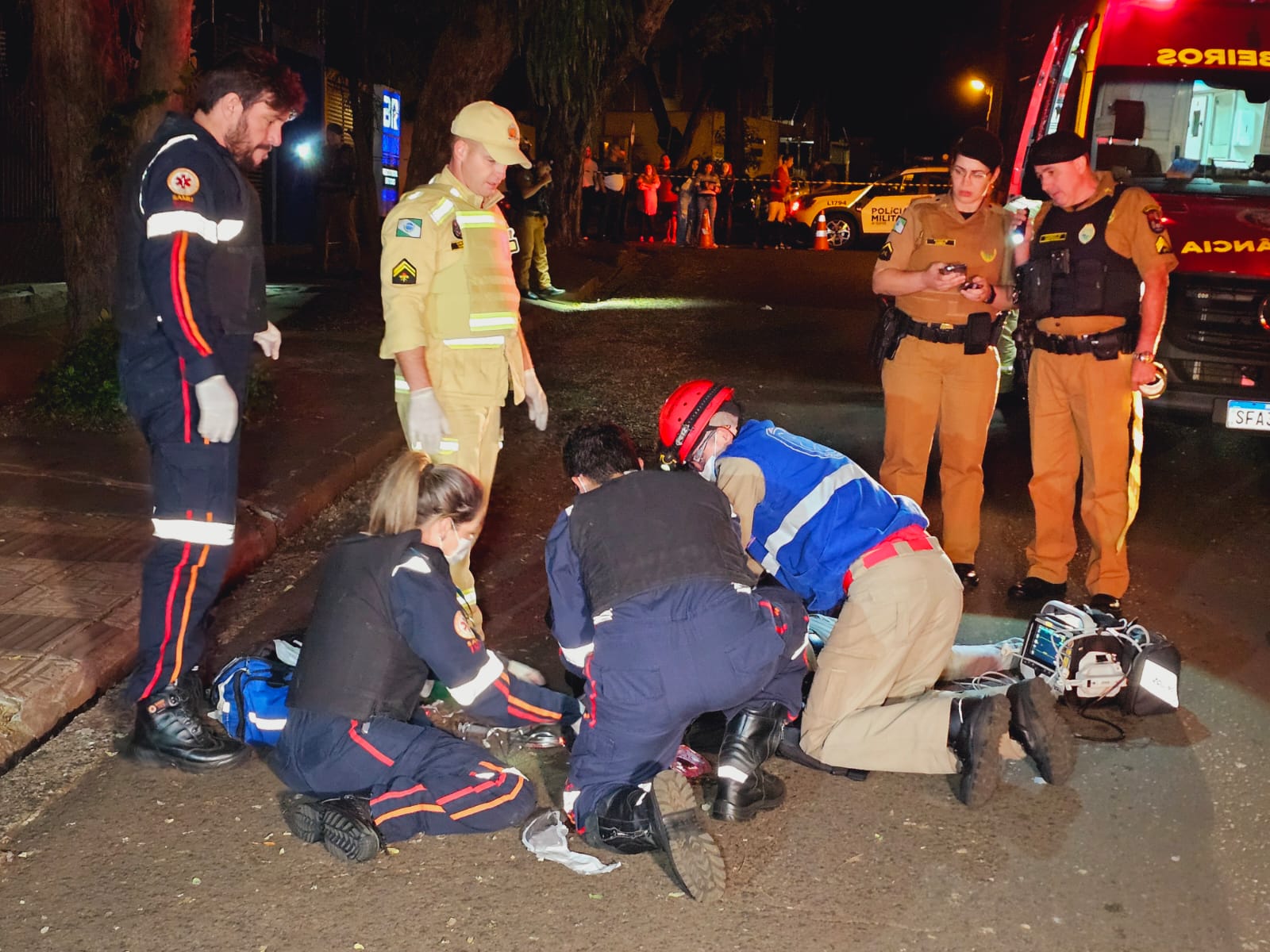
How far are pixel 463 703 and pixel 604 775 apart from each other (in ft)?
1.70

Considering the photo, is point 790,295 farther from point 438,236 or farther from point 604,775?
point 604,775

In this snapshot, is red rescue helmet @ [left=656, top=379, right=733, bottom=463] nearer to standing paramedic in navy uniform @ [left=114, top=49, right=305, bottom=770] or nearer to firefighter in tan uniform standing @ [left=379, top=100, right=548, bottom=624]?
firefighter in tan uniform standing @ [left=379, top=100, right=548, bottom=624]

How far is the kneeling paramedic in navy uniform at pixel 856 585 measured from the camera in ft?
12.4

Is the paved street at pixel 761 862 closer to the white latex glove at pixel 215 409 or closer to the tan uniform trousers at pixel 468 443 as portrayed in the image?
the tan uniform trousers at pixel 468 443

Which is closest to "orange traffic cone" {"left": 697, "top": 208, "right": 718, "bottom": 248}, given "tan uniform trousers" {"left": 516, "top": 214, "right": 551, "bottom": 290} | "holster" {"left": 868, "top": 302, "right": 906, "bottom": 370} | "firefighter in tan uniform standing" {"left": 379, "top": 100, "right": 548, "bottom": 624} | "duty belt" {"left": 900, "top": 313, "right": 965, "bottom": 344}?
"tan uniform trousers" {"left": 516, "top": 214, "right": 551, "bottom": 290}

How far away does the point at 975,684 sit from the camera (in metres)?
4.53

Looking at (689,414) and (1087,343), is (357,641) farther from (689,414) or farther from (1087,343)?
(1087,343)

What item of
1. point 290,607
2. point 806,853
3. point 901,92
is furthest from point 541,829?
point 901,92

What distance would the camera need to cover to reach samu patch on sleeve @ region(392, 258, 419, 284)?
14.2ft

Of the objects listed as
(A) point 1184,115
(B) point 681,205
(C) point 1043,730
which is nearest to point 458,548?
(C) point 1043,730

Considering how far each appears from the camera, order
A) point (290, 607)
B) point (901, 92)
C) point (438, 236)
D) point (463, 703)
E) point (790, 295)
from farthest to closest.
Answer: point (901, 92), point (790, 295), point (290, 607), point (438, 236), point (463, 703)

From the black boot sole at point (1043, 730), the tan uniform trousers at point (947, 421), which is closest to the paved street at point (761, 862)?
the black boot sole at point (1043, 730)

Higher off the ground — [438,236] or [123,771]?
[438,236]

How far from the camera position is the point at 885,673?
389 centimetres
